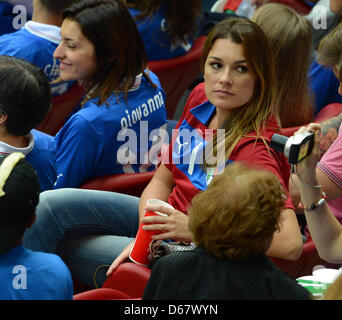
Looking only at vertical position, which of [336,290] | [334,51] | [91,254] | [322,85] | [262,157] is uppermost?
[334,51]

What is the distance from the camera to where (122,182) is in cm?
284

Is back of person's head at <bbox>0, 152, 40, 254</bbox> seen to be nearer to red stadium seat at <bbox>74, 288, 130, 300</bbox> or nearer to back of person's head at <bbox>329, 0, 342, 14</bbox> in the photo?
red stadium seat at <bbox>74, 288, 130, 300</bbox>

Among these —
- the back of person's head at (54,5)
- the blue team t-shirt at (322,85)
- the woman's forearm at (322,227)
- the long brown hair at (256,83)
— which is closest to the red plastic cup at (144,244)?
the long brown hair at (256,83)

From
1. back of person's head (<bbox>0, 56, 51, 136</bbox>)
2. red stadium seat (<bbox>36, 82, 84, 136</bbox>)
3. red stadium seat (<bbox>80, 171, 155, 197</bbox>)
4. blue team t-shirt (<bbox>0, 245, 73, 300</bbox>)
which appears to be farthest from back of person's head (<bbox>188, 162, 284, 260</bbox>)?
red stadium seat (<bbox>36, 82, 84, 136</bbox>)

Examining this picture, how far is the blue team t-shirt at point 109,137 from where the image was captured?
281 cm

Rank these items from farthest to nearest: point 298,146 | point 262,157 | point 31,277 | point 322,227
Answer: point 262,157, point 322,227, point 298,146, point 31,277

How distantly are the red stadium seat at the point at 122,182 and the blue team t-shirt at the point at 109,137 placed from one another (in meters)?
0.06

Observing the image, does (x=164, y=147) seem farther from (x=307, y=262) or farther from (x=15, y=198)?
(x=15, y=198)

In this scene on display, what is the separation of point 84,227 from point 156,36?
1.76 m

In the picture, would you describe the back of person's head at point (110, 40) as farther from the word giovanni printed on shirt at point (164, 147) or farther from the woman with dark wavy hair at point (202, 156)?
the woman with dark wavy hair at point (202, 156)

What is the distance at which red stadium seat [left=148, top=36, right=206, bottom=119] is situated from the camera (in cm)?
398

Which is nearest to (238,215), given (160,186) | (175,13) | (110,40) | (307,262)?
(307,262)


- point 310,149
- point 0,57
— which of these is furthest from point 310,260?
point 0,57
